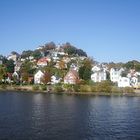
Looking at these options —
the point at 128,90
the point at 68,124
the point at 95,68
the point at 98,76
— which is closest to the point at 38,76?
the point at 95,68

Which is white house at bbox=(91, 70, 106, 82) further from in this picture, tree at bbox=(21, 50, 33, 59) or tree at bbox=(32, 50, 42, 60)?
tree at bbox=(21, 50, 33, 59)

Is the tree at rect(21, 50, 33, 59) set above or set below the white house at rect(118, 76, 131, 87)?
above

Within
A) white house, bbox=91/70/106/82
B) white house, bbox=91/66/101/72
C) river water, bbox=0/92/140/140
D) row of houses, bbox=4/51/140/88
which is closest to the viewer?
river water, bbox=0/92/140/140

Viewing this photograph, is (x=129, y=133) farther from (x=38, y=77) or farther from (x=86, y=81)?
(x=38, y=77)

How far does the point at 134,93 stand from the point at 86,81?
17.5m

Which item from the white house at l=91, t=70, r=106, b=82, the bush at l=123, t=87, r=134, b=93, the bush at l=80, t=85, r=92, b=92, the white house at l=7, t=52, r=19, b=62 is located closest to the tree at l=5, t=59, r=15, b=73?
the white house at l=91, t=70, r=106, b=82

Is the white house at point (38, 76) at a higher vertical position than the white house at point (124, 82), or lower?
higher

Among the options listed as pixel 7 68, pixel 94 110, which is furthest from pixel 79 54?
pixel 94 110

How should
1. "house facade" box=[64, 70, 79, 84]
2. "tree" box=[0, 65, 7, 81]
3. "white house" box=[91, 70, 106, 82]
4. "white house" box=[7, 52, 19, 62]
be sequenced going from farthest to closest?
"white house" box=[7, 52, 19, 62]
"tree" box=[0, 65, 7, 81]
"white house" box=[91, 70, 106, 82]
"house facade" box=[64, 70, 79, 84]

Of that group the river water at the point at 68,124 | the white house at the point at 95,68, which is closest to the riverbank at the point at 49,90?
the white house at the point at 95,68

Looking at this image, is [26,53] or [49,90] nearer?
[49,90]

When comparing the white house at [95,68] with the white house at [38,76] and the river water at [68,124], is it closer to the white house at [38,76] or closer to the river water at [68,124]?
the white house at [38,76]

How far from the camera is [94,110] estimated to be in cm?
5900

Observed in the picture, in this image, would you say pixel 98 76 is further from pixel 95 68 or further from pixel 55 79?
pixel 55 79
